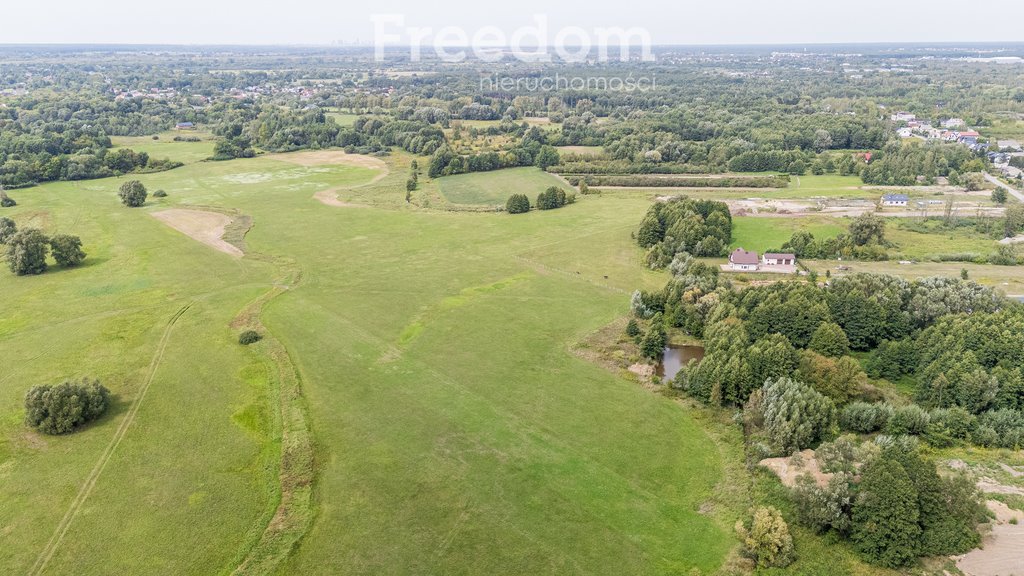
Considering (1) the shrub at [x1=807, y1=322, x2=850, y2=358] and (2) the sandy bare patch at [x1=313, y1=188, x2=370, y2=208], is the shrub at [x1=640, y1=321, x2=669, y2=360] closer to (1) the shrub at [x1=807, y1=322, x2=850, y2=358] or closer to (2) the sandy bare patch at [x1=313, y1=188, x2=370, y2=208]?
(1) the shrub at [x1=807, y1=322, x2=850, y2=358]

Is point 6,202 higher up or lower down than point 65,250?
higher up

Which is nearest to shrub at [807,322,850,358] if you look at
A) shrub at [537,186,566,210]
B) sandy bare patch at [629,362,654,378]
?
sandy bare patch at [629,362,654,378]

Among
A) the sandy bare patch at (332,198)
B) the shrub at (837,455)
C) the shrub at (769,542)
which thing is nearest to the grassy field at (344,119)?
the sandy bare patch at (332,198)

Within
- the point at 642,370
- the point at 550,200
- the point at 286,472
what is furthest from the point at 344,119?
the point at 286,472

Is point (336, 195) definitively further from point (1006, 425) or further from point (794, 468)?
point (1006, 425)

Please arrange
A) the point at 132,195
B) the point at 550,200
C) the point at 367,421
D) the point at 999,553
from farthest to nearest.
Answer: the point at 550,200 < the point at 132,195 < the point at 367,421 < the point at 999,553

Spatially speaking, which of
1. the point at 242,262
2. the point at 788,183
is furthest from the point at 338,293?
the point at 788,183
